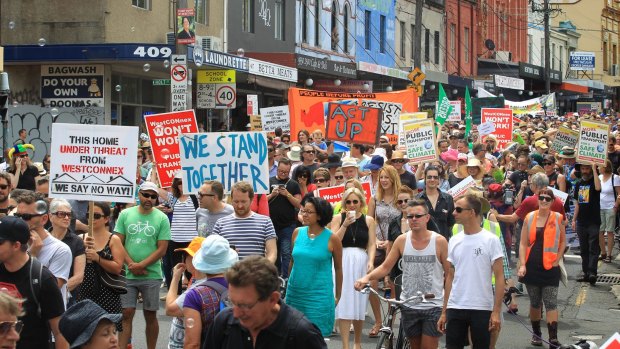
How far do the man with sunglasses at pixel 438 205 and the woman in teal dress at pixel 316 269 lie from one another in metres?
2.82

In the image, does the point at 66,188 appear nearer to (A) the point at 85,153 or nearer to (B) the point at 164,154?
(A) the point at 85,153

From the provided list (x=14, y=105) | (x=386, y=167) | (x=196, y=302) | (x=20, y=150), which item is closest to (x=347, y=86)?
(x=14, y=105)

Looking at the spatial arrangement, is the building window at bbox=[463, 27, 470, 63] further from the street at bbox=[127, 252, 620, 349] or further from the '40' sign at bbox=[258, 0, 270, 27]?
the street at bbox=[127, 252, 620, 349]

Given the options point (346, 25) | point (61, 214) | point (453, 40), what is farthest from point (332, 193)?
point (453, 40)

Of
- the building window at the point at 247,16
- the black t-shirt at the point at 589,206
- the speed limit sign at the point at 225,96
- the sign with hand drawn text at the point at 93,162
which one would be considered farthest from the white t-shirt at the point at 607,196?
the building window at the point at 247,16

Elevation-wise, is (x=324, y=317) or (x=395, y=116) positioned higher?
(x=395, y=116)

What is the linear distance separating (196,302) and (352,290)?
4.39 metres

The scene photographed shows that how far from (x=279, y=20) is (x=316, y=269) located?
27923 mm

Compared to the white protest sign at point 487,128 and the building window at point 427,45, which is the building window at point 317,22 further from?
the white protest sign at point 487,128

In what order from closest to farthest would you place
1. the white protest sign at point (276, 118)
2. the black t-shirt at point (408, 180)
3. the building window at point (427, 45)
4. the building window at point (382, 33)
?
the black t-shirt at point (408, 180)
the white protest sign at point (276, 118)
the building window at point (382, 33)
the building window at point (427, 45)

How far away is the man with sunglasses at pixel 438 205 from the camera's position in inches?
483

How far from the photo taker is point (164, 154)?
Answer: 45.1 ft

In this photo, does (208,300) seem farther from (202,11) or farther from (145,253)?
(202,11)

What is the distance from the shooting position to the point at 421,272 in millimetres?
9555
